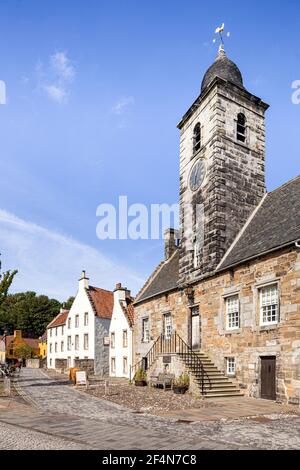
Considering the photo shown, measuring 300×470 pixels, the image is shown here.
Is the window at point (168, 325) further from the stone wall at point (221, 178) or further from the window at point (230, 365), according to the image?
the window at point (230, 365)

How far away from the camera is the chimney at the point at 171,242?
98.5ft

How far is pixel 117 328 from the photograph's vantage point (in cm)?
3456

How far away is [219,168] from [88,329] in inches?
928

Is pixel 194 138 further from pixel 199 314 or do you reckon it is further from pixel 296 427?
pixel 296 427

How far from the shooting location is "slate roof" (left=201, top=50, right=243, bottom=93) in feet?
76.3

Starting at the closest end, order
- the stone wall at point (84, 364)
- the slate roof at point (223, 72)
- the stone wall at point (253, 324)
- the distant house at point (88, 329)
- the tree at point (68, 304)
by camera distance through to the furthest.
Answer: the stone wall at point (253, 324) → the slate roof at point (223, 72) → the stone wall at point (84, 364) → the distant house at point (88, 329) → the tree at point (68, 304)

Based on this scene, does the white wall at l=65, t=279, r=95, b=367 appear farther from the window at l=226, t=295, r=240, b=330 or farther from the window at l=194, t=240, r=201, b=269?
the window at l=226, t=295, r=240, b=330

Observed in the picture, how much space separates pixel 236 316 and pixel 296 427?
776 centimetres

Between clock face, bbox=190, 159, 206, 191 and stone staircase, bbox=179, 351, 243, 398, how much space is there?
8.96 m

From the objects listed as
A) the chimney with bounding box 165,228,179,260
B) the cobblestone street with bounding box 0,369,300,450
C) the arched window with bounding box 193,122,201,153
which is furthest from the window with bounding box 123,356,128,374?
the cobblestone street with bounding box 0,369,300,450

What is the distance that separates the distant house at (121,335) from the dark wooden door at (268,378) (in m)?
17.0

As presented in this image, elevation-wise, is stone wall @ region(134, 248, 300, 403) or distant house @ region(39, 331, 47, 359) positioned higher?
stone wall @ region(134, 248, 300, 403)

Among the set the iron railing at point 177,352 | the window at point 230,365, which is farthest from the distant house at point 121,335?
the window at point 230,365
